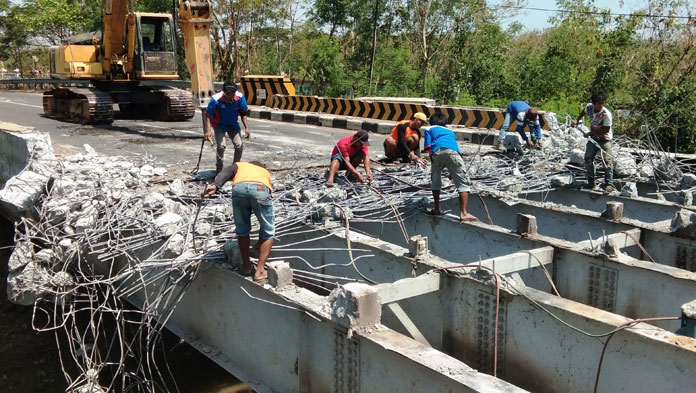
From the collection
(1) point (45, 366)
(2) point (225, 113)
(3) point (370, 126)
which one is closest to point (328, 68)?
(3) point (370, 126)

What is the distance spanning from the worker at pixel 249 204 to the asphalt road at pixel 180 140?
4.92 m

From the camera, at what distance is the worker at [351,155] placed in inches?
330

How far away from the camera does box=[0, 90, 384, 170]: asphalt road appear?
11422 mm

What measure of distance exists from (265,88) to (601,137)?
16.3 metres

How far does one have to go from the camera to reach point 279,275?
4.93 metres

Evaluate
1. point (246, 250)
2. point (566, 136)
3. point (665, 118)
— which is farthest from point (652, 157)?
point (246, 250)

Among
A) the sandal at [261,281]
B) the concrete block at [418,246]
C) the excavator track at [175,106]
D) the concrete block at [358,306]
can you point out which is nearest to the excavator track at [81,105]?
the excavator track at [175,106]

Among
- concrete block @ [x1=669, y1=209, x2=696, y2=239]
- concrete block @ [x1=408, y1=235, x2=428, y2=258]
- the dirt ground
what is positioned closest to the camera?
concrete block @ [x1=408, y1=235, x2=428, y2=258]

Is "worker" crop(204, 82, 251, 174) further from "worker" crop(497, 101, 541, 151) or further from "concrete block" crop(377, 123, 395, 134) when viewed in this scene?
"concrete block" crop(377, 123, 395, 134)

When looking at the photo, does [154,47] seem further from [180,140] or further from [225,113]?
[225,113]

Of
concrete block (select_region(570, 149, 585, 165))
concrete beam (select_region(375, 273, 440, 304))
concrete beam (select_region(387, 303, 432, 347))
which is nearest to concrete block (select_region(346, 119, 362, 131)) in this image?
concrete block (select_region(570, 149, 585, 165))

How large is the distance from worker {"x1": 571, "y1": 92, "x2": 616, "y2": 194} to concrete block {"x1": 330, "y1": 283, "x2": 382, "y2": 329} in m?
5.73

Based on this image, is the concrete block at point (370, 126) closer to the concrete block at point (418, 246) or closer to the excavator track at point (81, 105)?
the excavator track at point (81, 105)

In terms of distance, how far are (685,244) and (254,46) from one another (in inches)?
1161
